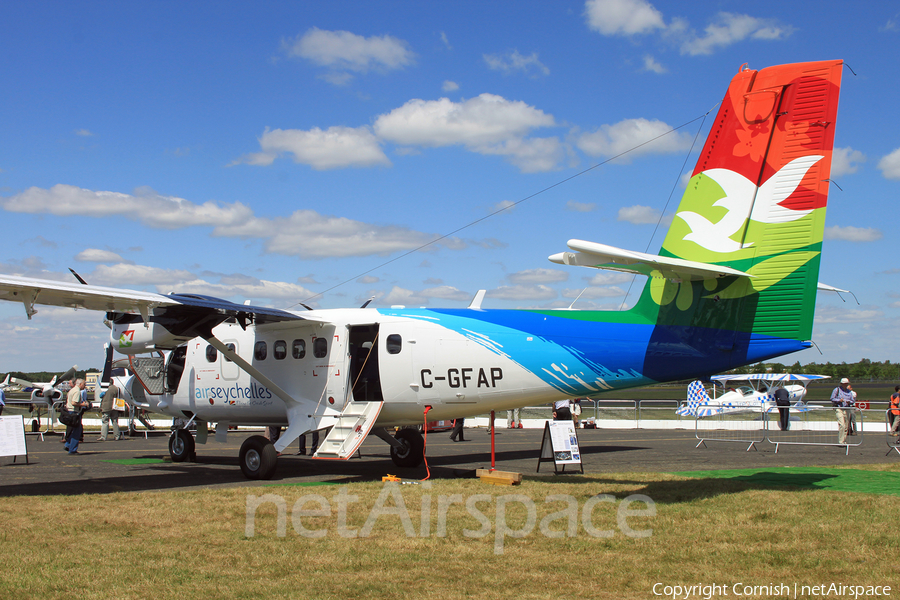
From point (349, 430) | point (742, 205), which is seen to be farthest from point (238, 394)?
point (742, 205)

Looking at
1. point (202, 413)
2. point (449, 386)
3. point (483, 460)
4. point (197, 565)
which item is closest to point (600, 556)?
point (197, 565)

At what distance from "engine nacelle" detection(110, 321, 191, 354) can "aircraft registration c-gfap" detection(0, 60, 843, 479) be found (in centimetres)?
4

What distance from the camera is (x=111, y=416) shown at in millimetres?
26250

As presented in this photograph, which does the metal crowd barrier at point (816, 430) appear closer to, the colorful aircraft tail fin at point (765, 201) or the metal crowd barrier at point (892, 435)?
the metal crowd barrier at point (892, 435)

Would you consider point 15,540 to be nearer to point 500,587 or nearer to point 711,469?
point 500,587

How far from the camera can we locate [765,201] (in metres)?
10.3

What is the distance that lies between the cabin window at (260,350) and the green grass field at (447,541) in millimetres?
4112

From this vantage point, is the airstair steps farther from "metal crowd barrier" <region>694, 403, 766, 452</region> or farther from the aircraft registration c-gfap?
"metal crowd barrier" <region>694, 403, 766, 452</region>

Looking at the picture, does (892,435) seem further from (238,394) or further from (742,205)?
(238,394)

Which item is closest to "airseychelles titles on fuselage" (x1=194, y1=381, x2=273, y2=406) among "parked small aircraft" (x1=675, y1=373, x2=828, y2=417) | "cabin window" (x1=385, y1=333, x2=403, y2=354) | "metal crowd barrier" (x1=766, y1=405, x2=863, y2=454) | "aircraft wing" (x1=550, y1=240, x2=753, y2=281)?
"cabin window" (x1=385, y1=333, x2=403, y2=354)

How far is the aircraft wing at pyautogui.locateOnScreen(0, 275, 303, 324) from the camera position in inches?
440

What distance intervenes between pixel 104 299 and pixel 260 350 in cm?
406

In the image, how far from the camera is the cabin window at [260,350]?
1546cm

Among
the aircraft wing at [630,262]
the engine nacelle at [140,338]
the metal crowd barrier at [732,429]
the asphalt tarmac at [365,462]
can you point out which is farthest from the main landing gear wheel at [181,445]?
the metal crowd barrier at [732,429]
